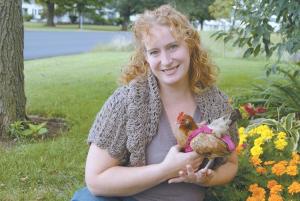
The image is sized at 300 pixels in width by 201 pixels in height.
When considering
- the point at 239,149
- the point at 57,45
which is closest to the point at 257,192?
the point at 239,149

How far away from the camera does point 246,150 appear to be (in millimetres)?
3604

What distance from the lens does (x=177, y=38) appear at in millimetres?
2371

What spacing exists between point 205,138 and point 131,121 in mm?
446

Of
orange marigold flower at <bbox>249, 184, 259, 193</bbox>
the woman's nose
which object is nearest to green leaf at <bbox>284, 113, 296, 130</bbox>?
orange marigold flower at <bbox>249, 184, 259, 193</bbox>

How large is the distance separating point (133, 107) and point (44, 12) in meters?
63.2

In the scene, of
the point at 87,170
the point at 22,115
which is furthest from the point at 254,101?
the point at 87,170

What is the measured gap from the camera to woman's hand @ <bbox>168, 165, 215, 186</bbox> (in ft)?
7.42

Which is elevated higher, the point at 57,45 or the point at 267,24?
the point at 267,24

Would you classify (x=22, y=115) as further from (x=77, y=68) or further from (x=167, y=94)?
(x=77, y=68)

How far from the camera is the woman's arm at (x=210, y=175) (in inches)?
89.7

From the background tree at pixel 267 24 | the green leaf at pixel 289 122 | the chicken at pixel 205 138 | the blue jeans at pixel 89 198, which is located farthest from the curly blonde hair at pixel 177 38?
the background tree at pixel 267 24

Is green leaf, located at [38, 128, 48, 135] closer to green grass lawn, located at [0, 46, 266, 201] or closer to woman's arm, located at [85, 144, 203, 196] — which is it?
green grass lawn, located at [0, 46, 266, 201]

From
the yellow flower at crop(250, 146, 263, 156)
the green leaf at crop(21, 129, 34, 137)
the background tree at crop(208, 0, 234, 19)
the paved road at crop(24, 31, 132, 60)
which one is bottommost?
the paved road at crop(24, 31, 132, 60)

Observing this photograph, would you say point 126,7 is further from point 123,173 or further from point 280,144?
point 123,173
